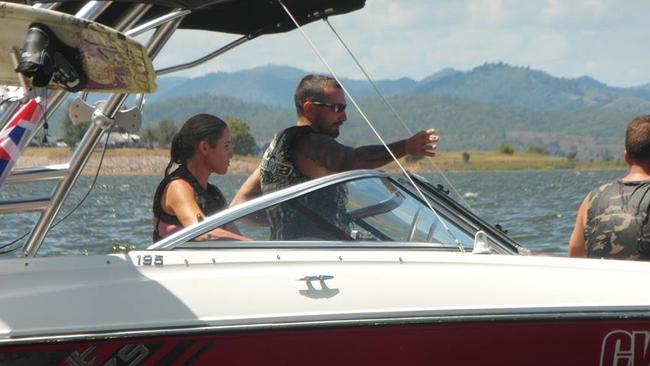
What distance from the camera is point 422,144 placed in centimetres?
501

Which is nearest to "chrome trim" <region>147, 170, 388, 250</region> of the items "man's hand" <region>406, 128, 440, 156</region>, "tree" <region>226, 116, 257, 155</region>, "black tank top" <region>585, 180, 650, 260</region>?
"man's hand" <region>406, 128, 440, 156</region>

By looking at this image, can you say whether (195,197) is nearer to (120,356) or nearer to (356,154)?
(356,154)

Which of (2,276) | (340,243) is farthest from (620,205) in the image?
(2,276)

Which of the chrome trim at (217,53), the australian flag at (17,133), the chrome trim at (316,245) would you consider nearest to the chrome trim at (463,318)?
the chrome trim at (316,245)

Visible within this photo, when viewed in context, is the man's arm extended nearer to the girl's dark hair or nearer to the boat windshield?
the boat windshield

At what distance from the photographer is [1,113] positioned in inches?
206

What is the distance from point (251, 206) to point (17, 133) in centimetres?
131

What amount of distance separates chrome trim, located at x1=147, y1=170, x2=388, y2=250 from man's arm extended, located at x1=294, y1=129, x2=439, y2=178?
0.16 m

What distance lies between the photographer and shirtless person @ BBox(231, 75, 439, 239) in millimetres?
5027

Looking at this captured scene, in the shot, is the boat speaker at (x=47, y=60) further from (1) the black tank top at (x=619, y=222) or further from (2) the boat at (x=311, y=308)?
(1) the black tank top at (x=619, y=222)

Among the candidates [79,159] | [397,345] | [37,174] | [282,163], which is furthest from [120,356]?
[79,159]

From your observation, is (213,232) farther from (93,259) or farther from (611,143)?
(611,143)

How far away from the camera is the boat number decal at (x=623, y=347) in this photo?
4.21 m

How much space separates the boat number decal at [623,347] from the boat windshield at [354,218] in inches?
32.5
